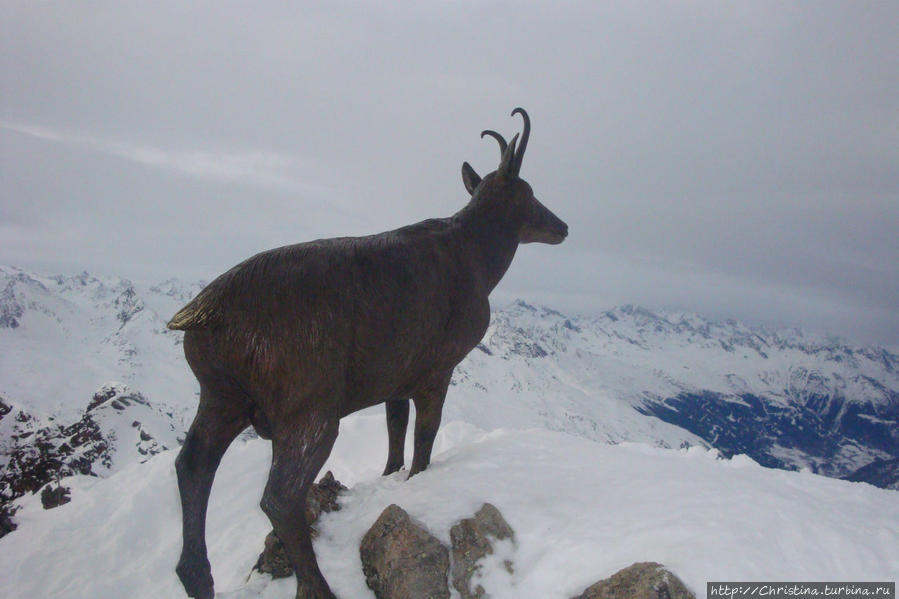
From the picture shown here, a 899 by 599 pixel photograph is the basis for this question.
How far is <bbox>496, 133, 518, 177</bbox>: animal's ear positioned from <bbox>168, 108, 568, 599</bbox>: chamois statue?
220 mm

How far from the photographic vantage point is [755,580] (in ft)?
13.2

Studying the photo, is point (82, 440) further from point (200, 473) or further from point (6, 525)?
point (200, 473)

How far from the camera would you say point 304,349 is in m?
4.70

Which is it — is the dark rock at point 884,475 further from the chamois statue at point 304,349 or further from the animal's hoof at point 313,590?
the animal's hoof at point 313,590

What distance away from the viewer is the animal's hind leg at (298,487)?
15.0ft

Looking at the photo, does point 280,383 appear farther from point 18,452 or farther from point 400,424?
point 18,452

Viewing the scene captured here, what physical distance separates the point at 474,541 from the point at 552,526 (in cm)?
74

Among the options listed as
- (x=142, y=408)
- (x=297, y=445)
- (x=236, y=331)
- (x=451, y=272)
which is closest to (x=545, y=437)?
(x=451, y=272)

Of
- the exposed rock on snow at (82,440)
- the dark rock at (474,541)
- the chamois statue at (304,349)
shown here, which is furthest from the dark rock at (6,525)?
the dark rock at (474,541)

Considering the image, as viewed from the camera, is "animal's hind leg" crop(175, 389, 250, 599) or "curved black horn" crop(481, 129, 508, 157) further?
"curved black horn" crop(481, 129, 508, 157)

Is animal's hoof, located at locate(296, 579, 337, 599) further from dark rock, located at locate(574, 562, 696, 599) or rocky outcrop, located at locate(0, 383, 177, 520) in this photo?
rocky outcrop, located at locate(0, 383, 177, 520)

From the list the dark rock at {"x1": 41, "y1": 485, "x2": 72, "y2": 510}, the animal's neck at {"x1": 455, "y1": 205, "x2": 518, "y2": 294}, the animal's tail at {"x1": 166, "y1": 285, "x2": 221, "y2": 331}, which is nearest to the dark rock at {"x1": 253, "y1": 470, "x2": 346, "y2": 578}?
the animal's tail at {"x1": 166, "y1": 285, "x2": 221, "y2": 331}

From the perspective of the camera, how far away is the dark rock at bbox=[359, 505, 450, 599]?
4.83m

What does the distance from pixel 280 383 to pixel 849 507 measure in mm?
5393
